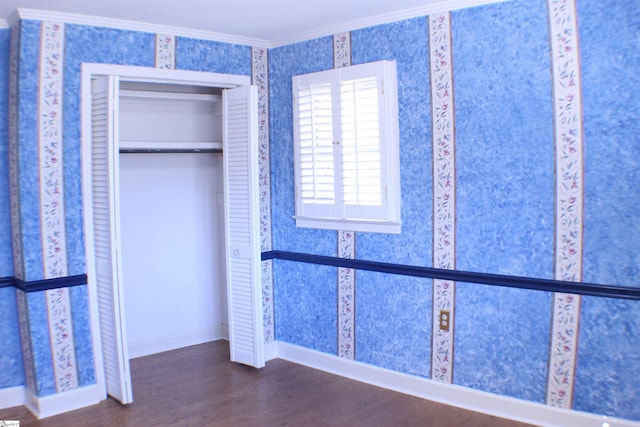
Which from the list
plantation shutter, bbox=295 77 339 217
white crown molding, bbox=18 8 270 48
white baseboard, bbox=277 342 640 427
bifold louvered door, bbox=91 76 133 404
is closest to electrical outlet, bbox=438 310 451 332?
white baseboard, bbox=277 342 640 427

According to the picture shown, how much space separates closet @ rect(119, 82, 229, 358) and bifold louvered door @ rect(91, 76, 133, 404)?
660mm

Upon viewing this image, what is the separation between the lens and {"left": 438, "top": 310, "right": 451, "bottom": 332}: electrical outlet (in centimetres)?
340

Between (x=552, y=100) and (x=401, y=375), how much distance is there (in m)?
1.84

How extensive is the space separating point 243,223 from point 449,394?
1721 millimetres

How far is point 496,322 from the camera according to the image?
3.21 meters

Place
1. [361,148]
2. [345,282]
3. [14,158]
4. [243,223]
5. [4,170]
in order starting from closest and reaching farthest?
[14,158], [4,170], [361,148], [345,282], [243,223]

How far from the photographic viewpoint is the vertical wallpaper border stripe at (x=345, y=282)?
3.78 m

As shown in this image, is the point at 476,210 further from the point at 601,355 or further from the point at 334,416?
the point at 334,416

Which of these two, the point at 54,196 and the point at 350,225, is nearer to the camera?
the point at 54,196

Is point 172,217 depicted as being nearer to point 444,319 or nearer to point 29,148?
point 29,148

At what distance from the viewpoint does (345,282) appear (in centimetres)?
389

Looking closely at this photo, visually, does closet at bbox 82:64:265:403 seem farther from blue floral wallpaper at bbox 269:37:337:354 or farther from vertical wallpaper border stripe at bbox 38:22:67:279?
blue floral wallpaper at bbox 269:37:337:354

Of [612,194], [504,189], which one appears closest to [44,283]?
[504,189]

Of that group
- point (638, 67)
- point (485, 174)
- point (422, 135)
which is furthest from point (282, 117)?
point (638, 67)
